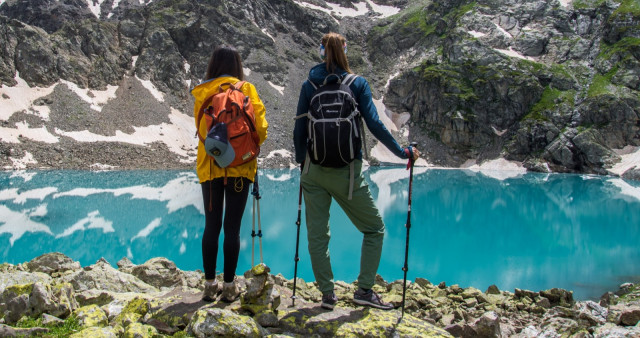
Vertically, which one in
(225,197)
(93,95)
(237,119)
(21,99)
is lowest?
(225,197)

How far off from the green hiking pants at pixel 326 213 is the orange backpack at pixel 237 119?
0.69 m

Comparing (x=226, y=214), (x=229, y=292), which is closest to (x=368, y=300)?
(x=229, y=292)

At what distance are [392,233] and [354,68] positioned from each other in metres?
86.3

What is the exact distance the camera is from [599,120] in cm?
7269

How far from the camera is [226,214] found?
4.32 meters

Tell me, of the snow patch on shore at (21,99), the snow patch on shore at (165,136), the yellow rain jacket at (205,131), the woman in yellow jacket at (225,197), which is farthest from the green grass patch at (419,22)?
the woman in yellow jacket at (225,197)

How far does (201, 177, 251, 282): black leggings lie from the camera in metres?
4.27

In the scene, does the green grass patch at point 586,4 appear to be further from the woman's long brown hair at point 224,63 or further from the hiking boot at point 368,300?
the hiking boot at point 368,300

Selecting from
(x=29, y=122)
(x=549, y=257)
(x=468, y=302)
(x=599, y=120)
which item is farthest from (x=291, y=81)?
(x=468, y=302)

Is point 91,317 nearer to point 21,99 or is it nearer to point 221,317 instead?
point 221,317

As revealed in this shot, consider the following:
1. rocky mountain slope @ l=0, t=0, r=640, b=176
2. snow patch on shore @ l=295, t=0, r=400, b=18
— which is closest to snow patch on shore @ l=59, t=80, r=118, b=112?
rocky mountain slope @ l=0, t=0, r=640, b=176

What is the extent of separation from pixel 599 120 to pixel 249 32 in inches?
2838

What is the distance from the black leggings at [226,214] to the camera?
14.0 feet

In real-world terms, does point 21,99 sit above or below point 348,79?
above
